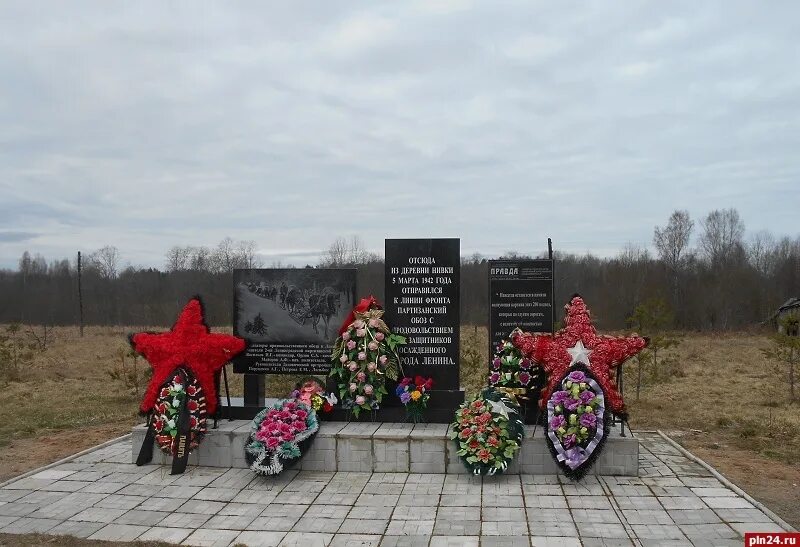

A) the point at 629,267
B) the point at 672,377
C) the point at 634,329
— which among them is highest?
the point at 629,267

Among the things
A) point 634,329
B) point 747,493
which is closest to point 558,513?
point 747,493

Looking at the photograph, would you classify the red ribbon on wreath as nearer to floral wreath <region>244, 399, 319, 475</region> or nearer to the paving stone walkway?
floral wreath <region>244, 399, 319, 475</region>

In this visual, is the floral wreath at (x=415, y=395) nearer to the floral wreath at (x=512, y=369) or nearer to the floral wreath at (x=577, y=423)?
the floral wreath at (x=512, y=369)

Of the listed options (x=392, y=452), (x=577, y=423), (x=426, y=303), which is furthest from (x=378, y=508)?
(x=426, y=303)

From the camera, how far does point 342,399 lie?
290 inches

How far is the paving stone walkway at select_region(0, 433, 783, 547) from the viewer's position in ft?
→ 16.4

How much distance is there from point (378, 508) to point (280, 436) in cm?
133

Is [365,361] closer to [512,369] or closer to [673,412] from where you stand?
[512,369]

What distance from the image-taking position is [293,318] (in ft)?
25.3

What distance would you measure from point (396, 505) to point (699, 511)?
2.55 metres

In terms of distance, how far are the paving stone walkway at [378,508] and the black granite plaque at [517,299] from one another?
6.22 ft

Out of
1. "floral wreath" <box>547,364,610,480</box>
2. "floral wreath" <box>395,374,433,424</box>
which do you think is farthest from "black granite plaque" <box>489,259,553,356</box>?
"floral wreath" <box>547,364,610,480</box>

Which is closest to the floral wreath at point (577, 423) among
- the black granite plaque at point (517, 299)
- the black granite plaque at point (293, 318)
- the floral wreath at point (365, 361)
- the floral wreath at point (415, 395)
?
the black granite plaque at point (517, 299)

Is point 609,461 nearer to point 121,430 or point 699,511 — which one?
point 699,511
